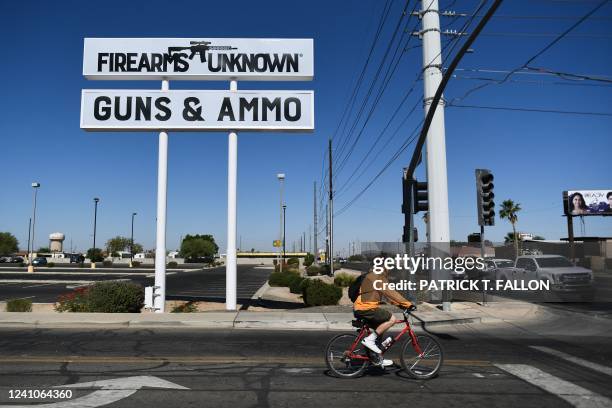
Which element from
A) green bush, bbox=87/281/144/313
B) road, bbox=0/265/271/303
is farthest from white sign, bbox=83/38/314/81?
road, bbox=0/265/271/303

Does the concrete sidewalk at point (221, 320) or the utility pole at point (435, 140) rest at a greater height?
the utility pole at point (435, 140)

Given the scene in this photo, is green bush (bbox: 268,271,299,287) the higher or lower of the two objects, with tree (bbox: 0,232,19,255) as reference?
lower

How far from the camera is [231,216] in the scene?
16.4 m

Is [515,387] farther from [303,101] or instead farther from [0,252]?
[0,252]

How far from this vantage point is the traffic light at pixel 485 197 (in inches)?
591

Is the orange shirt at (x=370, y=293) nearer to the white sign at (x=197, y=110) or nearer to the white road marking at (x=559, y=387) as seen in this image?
the white road marking at (x=559, y=387)

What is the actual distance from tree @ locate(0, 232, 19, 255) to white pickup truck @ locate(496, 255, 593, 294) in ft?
372

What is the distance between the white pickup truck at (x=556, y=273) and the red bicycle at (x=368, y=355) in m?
15.6

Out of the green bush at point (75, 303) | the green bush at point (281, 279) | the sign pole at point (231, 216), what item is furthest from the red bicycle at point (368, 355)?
the green bush at point (281, 279)

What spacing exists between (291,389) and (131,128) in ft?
41.2

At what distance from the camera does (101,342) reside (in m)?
10.1

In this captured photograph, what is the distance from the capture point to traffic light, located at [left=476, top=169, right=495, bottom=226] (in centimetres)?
1500

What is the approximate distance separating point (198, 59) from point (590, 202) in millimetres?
57370

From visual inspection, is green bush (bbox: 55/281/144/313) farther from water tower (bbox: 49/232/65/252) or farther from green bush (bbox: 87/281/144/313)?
water tower (bbox: 49/232/65/252)
